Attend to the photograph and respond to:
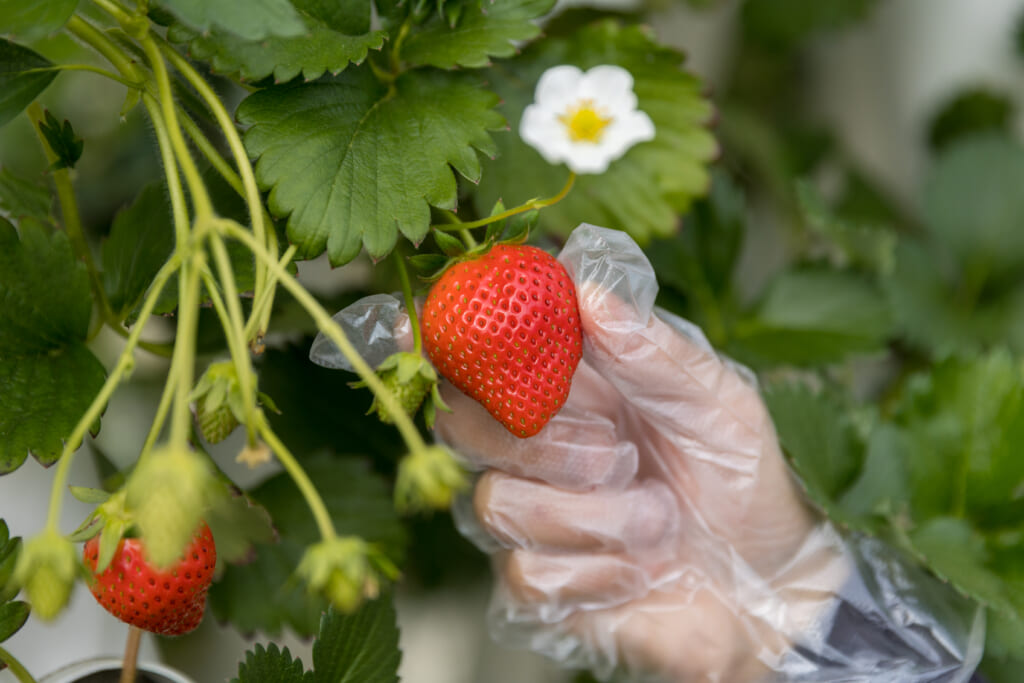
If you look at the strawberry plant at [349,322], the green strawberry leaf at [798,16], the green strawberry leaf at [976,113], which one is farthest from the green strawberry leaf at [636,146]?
the green strawberry leaf at [976,113]

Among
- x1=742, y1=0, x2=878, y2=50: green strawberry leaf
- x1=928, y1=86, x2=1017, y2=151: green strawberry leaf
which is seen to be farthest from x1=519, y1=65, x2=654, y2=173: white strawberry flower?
x1=928, y1=86, x2=1017, y2=151: green strawberry leaf

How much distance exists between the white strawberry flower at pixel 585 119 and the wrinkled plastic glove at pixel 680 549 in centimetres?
10

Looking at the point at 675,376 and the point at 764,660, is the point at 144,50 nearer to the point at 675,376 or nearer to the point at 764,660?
the point at 675,376

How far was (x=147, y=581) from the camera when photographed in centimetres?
48

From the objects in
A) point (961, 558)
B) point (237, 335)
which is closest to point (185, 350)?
point (237, 335)

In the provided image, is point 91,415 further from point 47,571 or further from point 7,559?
point 7,559

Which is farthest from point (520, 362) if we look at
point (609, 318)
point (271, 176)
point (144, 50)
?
point (144, 50)

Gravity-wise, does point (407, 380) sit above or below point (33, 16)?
below

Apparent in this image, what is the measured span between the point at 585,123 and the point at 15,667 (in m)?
0.53

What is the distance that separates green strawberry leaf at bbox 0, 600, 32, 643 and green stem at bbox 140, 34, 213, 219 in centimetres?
28

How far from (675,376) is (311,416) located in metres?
0.39

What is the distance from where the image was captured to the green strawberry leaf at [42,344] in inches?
20.7

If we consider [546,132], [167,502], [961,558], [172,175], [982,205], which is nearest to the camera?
[167,502]

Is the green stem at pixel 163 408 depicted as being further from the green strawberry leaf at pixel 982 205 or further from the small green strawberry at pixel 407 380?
the green strawberry leaf at pixel 982 205
